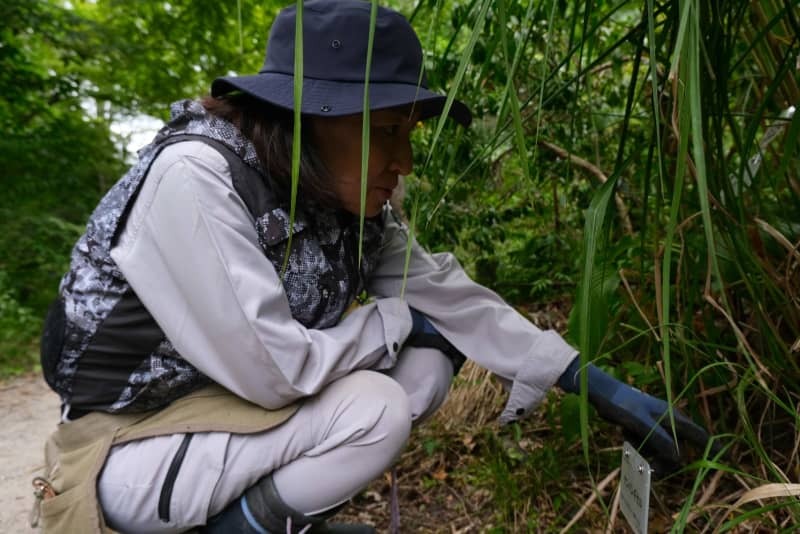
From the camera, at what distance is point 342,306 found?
1339 mm

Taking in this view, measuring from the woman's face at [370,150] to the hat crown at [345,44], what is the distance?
0.07 meters

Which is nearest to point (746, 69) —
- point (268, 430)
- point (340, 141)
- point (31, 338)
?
point (340, 141)

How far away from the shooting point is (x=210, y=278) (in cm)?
102

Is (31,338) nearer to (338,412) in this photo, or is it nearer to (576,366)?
(338,412)

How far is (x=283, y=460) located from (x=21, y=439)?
61.8 inches

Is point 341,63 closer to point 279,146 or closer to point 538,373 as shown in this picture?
point 279,146

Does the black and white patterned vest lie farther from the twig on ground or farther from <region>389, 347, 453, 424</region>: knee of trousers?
the twig on ground

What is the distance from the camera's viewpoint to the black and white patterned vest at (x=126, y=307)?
1087 mm

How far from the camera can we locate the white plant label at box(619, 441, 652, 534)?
0.84 meters

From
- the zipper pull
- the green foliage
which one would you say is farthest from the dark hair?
the green foliage

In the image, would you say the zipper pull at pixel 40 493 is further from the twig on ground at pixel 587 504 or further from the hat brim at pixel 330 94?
the twig on ground at pixel 587 504

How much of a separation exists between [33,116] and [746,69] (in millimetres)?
4492

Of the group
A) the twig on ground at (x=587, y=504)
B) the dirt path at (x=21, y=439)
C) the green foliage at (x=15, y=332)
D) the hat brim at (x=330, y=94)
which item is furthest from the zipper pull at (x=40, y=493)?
the green foliage at (x=15, y=332)

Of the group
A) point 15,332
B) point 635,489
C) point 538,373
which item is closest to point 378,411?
point 538,373
